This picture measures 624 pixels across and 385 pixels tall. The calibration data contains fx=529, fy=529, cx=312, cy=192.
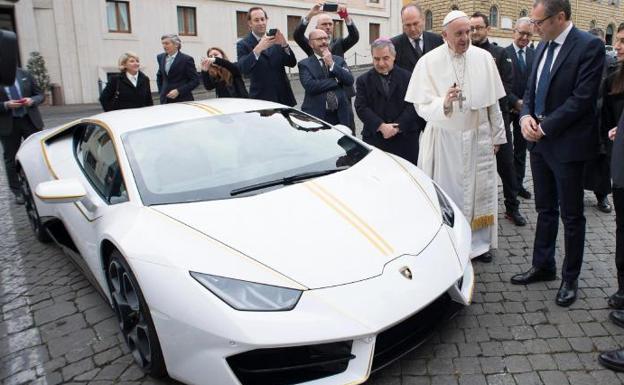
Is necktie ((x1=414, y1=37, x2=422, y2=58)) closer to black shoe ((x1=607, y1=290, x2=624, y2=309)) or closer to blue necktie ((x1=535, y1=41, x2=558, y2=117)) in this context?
blue necktie ((x1=535, y1=41, x2=558, y2=117))

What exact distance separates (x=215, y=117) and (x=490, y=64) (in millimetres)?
1999

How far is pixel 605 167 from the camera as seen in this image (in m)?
3.61

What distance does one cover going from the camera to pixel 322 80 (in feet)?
17.0

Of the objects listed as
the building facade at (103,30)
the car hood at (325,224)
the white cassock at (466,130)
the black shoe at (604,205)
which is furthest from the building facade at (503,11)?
the car hood at (325,224)

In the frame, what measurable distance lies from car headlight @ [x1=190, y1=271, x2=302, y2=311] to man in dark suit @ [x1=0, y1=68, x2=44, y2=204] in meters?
4.87

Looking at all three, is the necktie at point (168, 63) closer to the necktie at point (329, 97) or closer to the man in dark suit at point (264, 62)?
the man in dark suit at point (264, 62)

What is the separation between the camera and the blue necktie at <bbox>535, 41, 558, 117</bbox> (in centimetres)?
313

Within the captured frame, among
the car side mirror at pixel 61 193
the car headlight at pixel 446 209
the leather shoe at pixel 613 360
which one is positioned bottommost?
the leather shoe at pixel 613 360

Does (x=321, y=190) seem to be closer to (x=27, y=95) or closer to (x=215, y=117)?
(x=215, y=117)

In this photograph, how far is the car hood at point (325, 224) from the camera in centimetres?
235

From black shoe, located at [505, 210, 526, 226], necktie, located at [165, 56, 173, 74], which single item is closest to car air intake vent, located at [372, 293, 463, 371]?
black shoe, located at [505, 210, 526, 226]

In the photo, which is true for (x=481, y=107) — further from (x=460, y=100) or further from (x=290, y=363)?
(x=290, y=363)

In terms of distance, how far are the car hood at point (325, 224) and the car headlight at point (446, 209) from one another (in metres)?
0.08

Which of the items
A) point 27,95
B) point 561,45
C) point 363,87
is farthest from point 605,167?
point 27,95
